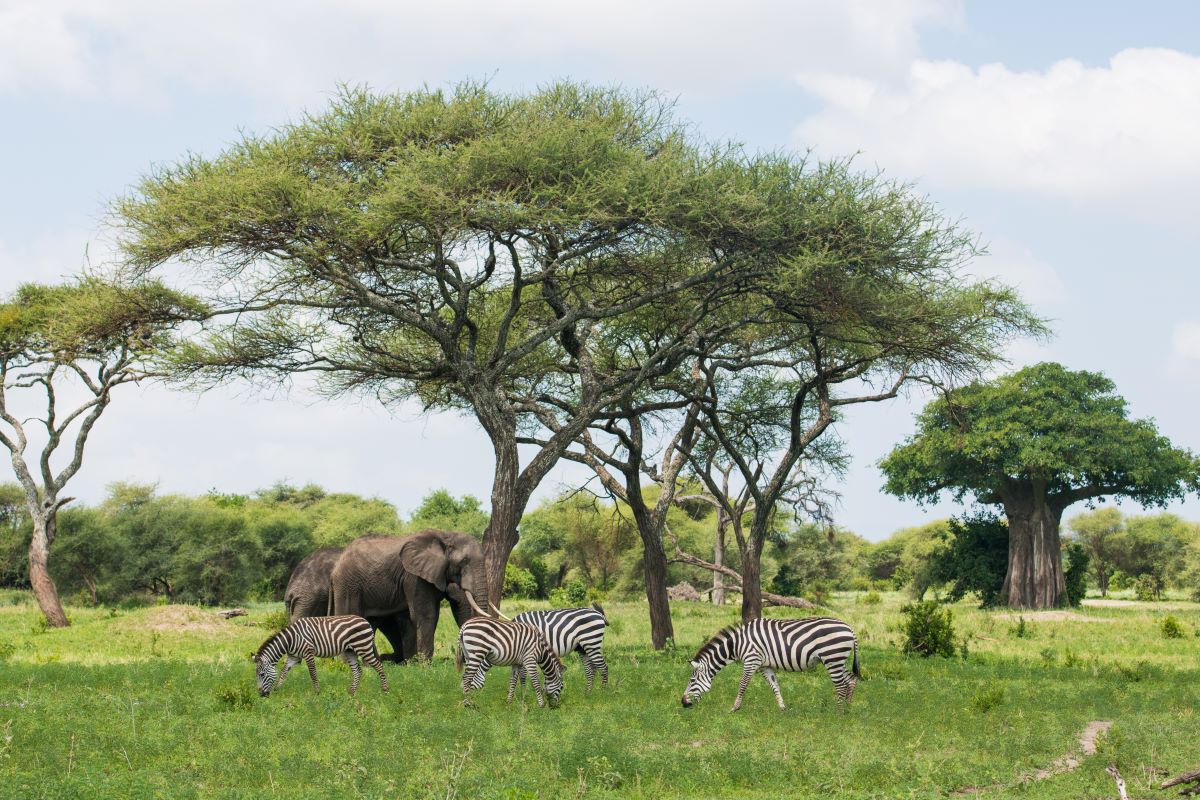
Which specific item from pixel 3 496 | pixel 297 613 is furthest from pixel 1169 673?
A: pixel 3 496

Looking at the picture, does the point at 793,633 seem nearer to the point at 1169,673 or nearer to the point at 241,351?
the point at 1169,673

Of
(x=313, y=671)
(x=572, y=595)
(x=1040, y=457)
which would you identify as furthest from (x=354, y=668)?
(x=572, y=595)

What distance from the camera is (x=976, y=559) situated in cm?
5950

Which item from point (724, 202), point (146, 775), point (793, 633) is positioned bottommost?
point (146, 775)

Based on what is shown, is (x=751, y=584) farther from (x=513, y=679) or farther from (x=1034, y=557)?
(x=1034, y=557)

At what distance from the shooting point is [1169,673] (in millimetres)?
24859

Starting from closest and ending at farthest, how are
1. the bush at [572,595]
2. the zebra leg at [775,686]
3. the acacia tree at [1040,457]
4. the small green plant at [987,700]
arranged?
the zebra leg at [775,686] → the small green plant at [987,700] → the acacia tree at [1040,457] → the bush at [572,595]

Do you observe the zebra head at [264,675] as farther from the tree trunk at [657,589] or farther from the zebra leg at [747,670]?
the tree trunk at [657,589]

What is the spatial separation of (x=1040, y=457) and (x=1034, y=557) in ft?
22.0

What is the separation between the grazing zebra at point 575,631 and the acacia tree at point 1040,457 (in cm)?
3241

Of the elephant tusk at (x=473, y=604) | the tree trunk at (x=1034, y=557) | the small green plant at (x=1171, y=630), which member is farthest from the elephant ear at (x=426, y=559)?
the tree trunk at (x=1034, y=557)

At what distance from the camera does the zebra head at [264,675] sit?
18750mm

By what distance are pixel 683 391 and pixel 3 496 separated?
51.3 m

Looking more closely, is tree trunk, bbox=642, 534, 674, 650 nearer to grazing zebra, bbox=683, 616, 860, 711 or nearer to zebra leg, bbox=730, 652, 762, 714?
grazing zebra, bbox=683, 616, 860, 711
